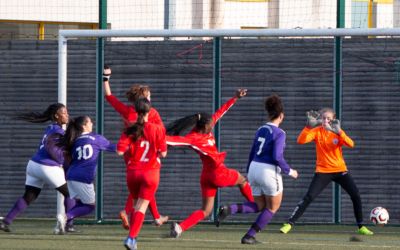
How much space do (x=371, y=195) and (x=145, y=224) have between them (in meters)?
3.33

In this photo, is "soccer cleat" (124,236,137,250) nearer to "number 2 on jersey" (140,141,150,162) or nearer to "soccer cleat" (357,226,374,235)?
"number 2 on jersey" (140,141,150,162)

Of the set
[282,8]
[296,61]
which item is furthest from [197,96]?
[282,8]

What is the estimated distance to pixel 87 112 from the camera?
1809cm

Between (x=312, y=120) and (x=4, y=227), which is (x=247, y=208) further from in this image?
(x=4, y=227)

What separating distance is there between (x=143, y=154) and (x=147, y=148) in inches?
3.2

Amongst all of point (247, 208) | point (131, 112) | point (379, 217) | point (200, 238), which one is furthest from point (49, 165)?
point (379, 217)

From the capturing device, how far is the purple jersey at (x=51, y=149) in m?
15.3

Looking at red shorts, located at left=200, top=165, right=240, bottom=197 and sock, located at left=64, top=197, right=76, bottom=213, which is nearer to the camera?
red shorts, located at left=200, top=165, right=240, bottom=197

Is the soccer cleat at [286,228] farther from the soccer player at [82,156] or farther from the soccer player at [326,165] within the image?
the soccer player at [82,156]

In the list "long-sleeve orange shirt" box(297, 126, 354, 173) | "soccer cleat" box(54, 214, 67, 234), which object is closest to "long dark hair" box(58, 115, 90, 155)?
"soccer cleat" box(54, 214, 67, 234)

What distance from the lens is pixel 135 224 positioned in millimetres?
12641

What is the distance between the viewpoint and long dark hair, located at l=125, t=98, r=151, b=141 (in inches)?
502

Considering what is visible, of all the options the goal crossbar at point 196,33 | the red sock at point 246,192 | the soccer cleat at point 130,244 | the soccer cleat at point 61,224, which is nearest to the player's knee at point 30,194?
the soccer cleat at point 61,224

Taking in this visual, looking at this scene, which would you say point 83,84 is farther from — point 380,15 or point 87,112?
point 380,15
